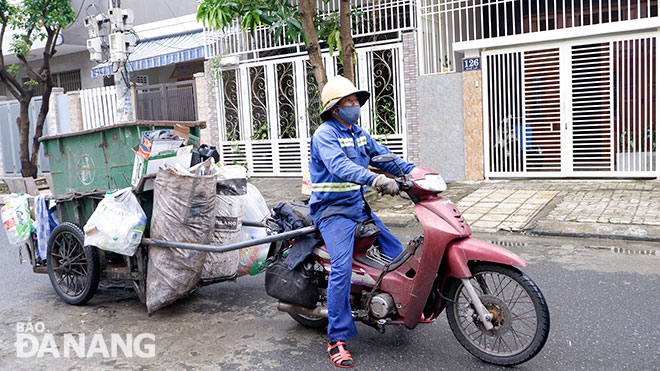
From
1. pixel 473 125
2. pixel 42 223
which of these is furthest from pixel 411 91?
pixel 42 223

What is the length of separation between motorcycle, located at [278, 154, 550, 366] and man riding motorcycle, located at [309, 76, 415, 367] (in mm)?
155

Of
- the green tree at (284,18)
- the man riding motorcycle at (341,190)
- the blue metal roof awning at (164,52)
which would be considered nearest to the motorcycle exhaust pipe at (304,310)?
the man riding motorcycle at (341,190)

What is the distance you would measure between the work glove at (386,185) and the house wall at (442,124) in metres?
8.48

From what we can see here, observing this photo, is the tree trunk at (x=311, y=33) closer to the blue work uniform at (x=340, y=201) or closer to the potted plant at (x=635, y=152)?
the blue work uniform at (x=340, y=201)

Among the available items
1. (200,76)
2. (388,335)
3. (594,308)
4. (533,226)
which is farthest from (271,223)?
(200,76)

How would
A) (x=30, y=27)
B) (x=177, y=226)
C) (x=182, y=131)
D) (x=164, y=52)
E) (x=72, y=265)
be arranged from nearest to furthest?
1. (x=177, y=226)
2. (x=182, y=131)
3. (x=72, y=265)
4. (x=30, y=27)
5. (x=164, y=52)

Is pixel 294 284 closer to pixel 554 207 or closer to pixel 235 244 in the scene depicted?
pixel 235 244

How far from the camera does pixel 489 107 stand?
37.1 ft

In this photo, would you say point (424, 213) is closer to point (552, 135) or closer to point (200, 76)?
point (552, 135)

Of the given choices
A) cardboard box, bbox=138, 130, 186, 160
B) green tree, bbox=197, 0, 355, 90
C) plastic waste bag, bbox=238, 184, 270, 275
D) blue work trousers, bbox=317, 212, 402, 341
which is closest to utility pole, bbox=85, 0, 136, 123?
green tree, bbox=197, 0, 355, 90

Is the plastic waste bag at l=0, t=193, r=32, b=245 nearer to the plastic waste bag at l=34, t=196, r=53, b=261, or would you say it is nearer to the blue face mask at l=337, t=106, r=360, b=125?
the plastic waste bag at l=34, t=196, r=53, b=261

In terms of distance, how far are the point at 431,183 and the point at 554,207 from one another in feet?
18.2

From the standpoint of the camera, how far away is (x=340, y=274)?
12.1ft

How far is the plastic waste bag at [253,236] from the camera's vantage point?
200 inches
